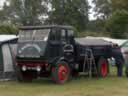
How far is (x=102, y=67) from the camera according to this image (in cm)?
1970

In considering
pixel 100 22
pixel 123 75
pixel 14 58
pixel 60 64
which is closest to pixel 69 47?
pixel 60 64

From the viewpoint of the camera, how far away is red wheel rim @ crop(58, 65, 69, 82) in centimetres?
1661

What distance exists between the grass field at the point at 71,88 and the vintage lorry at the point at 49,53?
0.50 m

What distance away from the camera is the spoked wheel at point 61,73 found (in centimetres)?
1642

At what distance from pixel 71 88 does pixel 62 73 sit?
1.40m

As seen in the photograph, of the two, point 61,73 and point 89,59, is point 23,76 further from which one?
point 89,59

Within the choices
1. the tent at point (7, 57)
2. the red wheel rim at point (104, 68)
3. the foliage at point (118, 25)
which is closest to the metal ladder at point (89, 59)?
the red wheel rim at point (104, 68)

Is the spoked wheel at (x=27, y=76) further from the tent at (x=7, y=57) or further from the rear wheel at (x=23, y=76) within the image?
the tent at (x=7, y=57)

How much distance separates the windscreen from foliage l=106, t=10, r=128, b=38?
2901 cm

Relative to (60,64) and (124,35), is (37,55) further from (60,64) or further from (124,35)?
(124,35)

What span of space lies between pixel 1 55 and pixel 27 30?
1.76 metres

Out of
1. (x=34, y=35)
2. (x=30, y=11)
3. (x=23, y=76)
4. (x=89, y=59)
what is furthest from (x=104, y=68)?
(x=30, y=11)

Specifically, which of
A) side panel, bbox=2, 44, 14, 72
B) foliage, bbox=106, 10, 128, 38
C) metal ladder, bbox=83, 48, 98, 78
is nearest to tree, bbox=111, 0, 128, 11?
foliage, bbox=106, 10, 128, 38

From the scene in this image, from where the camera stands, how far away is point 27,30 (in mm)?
17250
